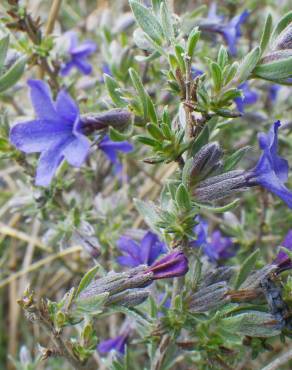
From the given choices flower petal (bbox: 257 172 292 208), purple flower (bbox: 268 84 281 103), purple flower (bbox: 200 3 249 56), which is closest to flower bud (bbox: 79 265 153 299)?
flower petal (bbox: 257 172 292 208)

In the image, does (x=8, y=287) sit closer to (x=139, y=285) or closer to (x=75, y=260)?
(x=75, y=260)

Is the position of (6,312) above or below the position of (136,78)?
below

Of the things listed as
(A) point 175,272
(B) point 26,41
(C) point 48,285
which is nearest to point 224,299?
A: (A) point 175,272

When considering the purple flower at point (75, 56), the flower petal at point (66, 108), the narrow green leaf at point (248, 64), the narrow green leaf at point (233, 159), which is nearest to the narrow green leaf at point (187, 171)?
the narrow green leaf at point (233, 159)

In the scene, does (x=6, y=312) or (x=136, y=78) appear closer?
(x=136, y=78)

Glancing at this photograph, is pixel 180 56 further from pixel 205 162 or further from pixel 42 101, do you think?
pixel 42 101

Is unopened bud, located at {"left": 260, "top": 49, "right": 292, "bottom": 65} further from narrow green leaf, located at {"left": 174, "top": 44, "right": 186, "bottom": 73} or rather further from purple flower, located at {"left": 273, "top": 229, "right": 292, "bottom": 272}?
purple flower, located at {"left": 273, "top": 229, "right": 292, "bottom": 272}
